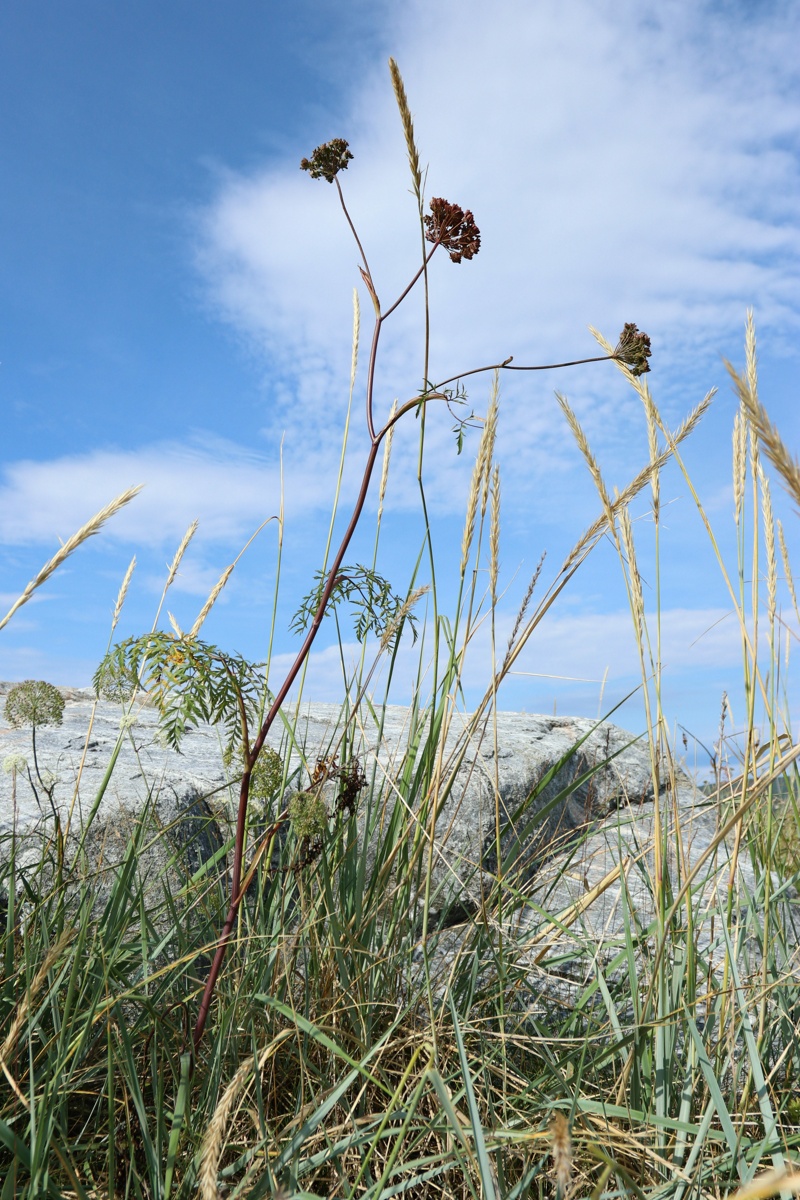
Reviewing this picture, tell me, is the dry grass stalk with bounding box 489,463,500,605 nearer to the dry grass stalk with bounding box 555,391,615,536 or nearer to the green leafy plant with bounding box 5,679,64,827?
the dry grass stalk with bounding box 555,391,615,536

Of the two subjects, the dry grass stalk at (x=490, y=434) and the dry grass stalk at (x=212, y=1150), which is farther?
the dry grass stalk at (x=490, y=434)

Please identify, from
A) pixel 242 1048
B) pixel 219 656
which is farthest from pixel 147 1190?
pixel 219 656

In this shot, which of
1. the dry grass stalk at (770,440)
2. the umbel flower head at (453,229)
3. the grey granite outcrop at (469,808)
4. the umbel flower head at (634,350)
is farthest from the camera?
the grey granite outcrop at (469,808)

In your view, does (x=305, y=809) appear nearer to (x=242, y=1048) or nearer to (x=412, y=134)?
(x=242, y=1048)

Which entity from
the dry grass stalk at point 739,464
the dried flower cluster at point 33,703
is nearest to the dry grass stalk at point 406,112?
the dry grass stalk at point 739,464

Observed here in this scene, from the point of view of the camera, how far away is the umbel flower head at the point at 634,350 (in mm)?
1759

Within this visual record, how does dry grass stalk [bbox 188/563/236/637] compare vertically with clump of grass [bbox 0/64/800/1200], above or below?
above

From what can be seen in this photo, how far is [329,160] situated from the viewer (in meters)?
1.67

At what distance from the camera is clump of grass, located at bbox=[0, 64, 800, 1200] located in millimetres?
1341

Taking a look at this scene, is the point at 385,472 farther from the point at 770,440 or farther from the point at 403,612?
the point at 770,440

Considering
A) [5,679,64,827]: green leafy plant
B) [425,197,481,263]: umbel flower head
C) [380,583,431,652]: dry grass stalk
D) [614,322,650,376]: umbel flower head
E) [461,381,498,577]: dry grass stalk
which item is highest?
[425,197,481,263]: umbel flower head

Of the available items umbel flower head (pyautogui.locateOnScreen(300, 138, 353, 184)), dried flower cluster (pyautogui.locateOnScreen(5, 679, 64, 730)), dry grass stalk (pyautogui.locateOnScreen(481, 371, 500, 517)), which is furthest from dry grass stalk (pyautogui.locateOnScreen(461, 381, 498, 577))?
dried flower cluster (pyautogui.locateOnScreen(5, 679, 64, 730))

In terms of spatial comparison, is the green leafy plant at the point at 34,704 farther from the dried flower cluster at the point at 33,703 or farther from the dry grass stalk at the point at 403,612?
the dry grass stalk at the point at 403,612

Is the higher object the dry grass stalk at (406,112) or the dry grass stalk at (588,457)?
the dry grass stalk at (406,112)
